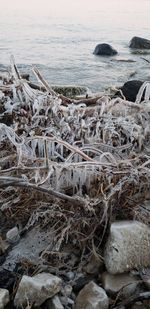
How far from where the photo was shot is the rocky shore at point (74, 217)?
8.19 feet

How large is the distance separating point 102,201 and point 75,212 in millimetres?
175

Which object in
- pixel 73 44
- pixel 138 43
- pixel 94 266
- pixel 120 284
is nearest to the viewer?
pixel 120 284

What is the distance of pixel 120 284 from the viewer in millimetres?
2568

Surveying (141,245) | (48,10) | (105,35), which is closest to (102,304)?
(141,245)

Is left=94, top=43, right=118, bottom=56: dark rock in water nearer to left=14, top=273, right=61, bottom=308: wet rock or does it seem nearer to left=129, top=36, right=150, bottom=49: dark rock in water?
left=129, top=36, right=150, bottom=49: dark rock in water

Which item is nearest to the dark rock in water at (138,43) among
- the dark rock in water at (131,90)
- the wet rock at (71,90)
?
the wet rock at (71,90)

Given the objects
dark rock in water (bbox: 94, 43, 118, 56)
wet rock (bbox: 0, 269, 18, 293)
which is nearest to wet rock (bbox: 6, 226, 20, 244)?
wet rock (bbox: 0, 269, 18, 293)

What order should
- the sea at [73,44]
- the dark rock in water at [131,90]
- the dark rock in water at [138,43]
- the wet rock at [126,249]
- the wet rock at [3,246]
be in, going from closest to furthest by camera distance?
the wet rock at [126,249]
the wet rock at [3,246]
the dark rock in water at [131,90]
the sea at [73,44]
the dark rock in water at [138,43]

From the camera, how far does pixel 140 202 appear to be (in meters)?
2.98

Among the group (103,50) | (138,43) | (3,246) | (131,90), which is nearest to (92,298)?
(3,246)

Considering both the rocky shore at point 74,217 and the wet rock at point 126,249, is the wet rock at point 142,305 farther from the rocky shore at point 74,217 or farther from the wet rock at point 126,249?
the wet rock at point 126,249

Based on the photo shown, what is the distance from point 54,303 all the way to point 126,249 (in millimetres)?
502

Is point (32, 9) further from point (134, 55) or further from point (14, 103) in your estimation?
point (14, 103)

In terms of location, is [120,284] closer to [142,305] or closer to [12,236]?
[142,305]
